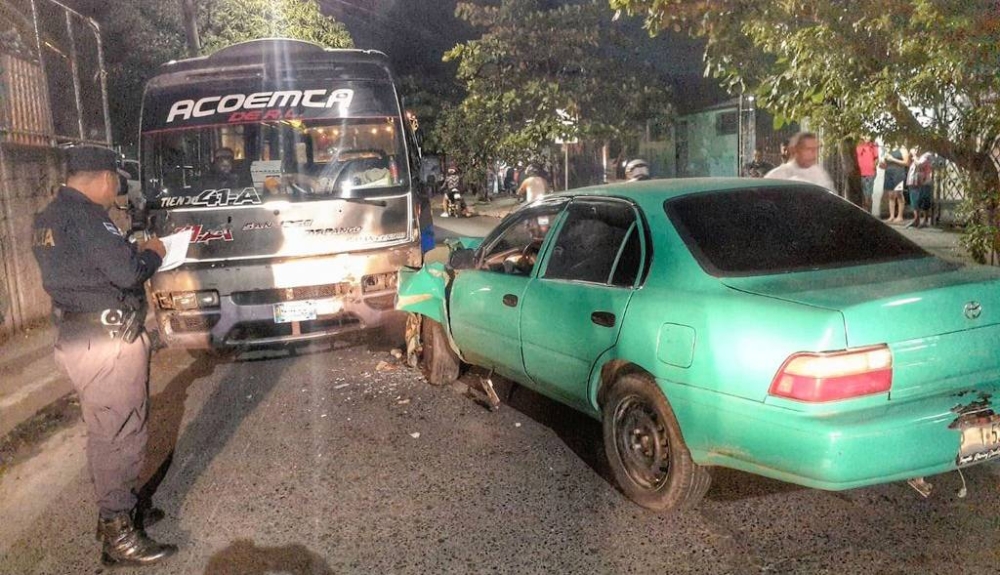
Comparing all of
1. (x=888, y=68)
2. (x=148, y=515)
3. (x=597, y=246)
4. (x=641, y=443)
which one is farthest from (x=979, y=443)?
(x=888, y=68)

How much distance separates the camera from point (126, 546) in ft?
12.2

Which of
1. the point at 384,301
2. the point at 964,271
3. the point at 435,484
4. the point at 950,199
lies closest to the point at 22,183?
the point at 384,301

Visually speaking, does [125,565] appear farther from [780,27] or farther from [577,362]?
[780,27]

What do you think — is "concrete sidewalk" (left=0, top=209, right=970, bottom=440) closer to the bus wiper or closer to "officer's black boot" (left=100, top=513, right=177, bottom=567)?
the bus wiper

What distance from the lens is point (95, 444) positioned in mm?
3766

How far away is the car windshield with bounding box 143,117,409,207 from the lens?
7156mm

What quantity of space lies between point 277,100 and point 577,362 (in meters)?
4.20

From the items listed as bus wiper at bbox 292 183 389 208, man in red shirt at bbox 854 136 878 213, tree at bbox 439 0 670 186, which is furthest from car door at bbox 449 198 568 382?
tree at bbox 439 0 670 186

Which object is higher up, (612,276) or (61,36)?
(61,36)

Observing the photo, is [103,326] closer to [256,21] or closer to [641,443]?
[641,443]

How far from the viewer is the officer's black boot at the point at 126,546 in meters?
3.71

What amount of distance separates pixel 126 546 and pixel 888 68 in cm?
652

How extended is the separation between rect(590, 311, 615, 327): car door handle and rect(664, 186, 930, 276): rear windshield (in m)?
0.51

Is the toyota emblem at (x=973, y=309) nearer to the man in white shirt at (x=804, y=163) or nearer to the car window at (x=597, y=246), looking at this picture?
the car window at (x=597, y=246)
